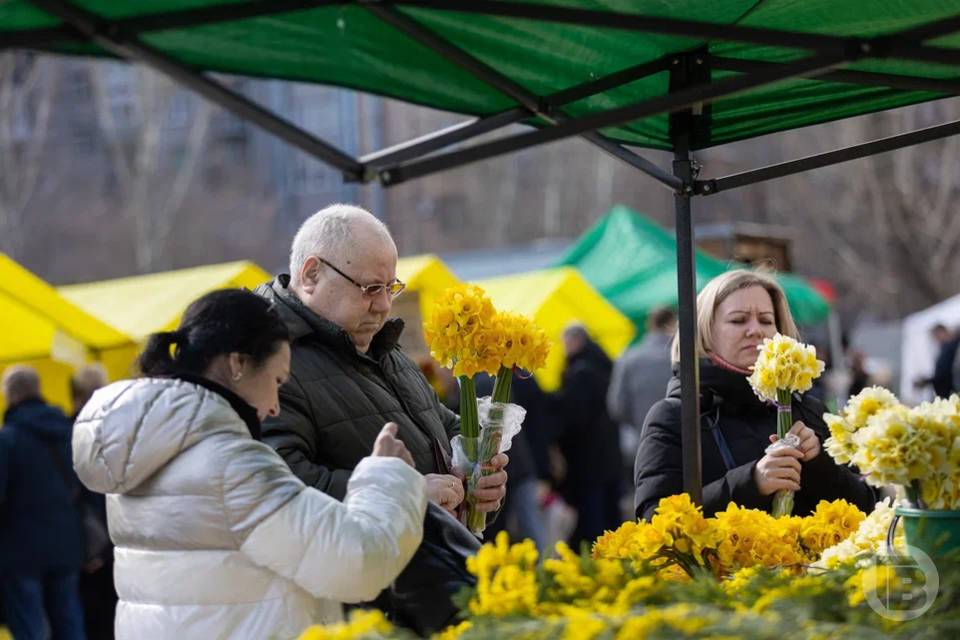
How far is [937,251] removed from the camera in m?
31.2

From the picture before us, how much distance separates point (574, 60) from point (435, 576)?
138 cm

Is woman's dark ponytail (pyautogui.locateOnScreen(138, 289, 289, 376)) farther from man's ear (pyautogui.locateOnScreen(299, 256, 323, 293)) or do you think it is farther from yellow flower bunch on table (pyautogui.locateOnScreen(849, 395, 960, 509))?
yellow flower bunch on table (pyautogui.locateOnScreen(849, 395, 960, 509))

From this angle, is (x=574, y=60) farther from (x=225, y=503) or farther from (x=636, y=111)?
(x=225, y=503)

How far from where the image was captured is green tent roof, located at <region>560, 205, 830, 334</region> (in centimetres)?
1375

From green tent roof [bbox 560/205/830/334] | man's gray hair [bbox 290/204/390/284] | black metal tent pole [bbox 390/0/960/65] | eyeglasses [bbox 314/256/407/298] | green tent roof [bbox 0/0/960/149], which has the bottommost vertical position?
eyeglasses [bbox 314/256/407/298]

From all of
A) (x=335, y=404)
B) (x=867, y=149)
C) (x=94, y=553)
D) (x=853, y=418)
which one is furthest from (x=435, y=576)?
(x=94, y=553)

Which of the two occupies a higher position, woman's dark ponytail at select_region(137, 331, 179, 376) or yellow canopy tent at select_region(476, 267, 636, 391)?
yellow canopy tent at select_region(476, 267, 636, 391)

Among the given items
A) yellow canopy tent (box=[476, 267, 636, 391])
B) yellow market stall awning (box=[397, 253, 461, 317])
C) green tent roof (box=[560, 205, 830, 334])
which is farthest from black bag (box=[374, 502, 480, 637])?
green tent roof (box=[560, 205, 830, 334])

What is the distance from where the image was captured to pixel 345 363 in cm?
354

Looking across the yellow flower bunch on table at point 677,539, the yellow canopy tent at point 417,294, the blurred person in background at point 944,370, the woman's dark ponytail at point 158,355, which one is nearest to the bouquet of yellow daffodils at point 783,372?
the yellow flower bunch on table at point 677,539

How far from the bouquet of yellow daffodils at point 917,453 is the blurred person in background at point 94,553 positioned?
5.70 meters

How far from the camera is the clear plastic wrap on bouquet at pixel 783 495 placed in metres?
3.82

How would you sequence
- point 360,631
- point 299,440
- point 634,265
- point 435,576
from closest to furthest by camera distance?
point 360,631, point 435,576, point 299,440, point 634,265

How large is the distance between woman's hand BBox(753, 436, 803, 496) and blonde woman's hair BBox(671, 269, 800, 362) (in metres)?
0.54
